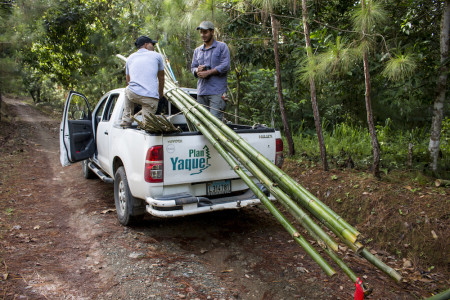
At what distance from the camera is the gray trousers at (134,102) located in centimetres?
437

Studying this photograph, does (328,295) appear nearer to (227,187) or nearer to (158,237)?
(227,187)

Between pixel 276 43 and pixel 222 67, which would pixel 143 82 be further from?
pixel 276 43

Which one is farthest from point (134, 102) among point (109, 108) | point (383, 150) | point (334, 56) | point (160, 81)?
point (383, 150)

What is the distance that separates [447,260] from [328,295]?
4.77 ft

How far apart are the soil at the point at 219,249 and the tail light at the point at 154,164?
846 mm

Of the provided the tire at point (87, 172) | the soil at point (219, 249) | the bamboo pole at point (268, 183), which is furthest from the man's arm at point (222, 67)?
the tire at point (87, 172)

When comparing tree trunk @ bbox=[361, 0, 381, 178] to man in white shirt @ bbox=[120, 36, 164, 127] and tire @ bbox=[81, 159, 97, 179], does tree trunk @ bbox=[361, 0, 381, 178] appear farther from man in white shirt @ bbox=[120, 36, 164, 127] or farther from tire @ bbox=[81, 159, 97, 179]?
tire @ bbox=[81, 159, 97, 179]

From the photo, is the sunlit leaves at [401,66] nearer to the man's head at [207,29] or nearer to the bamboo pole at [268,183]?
the bamboo pole at [268,183]

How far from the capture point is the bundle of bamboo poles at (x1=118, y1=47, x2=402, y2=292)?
6.96 feet

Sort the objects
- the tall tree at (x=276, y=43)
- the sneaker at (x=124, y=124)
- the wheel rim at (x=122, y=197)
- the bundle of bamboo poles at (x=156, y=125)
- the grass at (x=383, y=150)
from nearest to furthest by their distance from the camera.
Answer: the bundle of bamboo poles at (x=156, y=125) → the wheel rim at (x=122, y=197) → the sneaker at (x=124, y=124) → the tall tree at (x=276, y=43) → the grass at (x=383, y=150)

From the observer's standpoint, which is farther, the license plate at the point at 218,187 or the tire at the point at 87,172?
the tire at the point at 87,172

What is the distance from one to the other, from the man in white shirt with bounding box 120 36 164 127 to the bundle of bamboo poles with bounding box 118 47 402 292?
41 cm

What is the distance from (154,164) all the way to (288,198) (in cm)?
150

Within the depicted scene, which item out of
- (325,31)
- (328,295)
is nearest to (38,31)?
(325,31)
